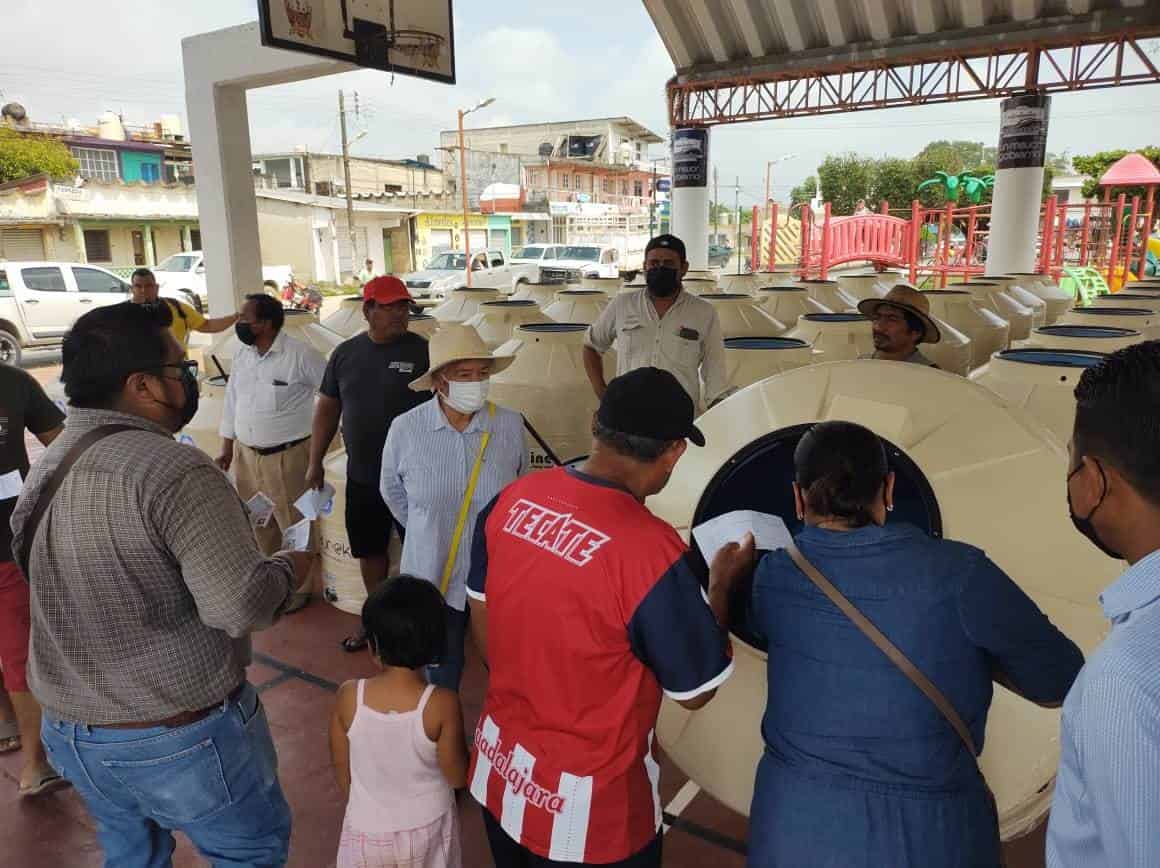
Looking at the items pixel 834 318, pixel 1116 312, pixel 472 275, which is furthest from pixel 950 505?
pixel 472 275

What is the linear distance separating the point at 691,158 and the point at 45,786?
39.5 feet

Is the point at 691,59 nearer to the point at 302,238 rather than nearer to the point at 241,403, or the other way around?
the point at 241,403

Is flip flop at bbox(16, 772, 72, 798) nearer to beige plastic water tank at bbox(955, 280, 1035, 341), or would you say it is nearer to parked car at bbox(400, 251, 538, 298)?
beige plastic water tank at bbox(955, 280, 1035, 341)

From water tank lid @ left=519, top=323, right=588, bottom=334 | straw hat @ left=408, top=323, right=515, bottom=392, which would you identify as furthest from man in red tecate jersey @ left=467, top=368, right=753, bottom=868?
water tank lid @ left=519, top=323, right=588, bottom=334

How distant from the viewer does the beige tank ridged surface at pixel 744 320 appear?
17.1 feet

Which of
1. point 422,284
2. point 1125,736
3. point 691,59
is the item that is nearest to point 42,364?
point 422,284

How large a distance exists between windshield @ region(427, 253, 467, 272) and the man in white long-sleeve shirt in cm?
1566

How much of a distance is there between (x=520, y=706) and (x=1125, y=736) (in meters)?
1.07

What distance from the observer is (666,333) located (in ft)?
12.9

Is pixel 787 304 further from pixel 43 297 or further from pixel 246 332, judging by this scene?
pixel 43 297

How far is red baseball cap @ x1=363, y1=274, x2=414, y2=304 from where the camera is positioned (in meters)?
3.38

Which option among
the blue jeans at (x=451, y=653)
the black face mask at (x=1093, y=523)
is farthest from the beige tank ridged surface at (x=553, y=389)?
the black face mask at (x=1093, y=523)

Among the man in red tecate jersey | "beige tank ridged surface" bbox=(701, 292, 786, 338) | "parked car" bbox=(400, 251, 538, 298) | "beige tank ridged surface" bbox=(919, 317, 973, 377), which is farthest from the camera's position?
"parked car" bbox=(400, 251, 538, 298)

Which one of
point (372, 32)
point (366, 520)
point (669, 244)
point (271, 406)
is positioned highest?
point (372, 32)
